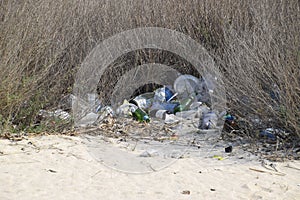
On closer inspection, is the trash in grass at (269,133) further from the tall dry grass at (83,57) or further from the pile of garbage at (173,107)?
the pile of garbage at (173,107)

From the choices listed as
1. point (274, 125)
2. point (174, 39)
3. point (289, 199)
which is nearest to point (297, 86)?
point (274, 125)

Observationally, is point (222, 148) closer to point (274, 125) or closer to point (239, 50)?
point (274, 125)

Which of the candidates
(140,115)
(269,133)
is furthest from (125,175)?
(140,115)

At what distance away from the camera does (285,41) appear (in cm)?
443

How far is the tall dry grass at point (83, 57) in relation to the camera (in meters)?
4.17

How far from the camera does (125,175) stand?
3.49 meters

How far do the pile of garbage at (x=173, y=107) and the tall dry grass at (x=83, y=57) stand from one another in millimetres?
339

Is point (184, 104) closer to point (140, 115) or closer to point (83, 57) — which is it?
point (140, 115)

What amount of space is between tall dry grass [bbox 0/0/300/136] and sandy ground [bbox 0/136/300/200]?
52 centimetres

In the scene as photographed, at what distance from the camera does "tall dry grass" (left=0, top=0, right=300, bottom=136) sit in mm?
4172

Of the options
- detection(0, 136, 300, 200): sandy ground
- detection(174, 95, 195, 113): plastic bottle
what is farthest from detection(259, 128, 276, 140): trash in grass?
detection(174, 95, 195, 113): plastic bottle

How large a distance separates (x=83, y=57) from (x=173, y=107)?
1.28m

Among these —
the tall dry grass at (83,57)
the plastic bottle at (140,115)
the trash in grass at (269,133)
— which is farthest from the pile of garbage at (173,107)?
the trash in grass at (269,133)

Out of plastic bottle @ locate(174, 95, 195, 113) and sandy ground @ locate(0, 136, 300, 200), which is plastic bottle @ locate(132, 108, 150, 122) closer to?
plastic bottle @ locate(174, 95, 195, 113)
